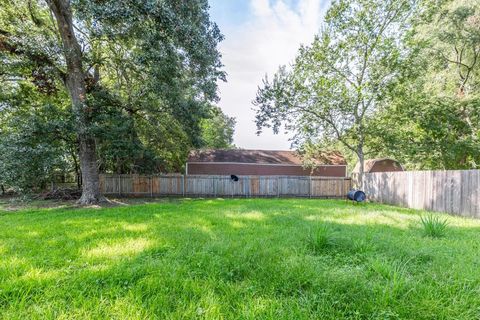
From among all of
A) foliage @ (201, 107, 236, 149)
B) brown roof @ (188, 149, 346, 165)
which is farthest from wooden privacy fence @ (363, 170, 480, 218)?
foliage @ (201, 107, 236, 149)

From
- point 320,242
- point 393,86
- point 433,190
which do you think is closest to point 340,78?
point 393,86

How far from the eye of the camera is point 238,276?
2.34 meters

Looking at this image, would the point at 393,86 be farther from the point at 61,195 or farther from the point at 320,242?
the point at 61,195

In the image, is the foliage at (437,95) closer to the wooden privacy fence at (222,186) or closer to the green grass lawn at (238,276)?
the wooden privacy fence at (222,186)

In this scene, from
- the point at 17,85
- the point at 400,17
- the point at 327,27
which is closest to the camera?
the point at 17,85

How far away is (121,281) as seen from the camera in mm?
2211

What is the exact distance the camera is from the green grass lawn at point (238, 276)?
1749 mm

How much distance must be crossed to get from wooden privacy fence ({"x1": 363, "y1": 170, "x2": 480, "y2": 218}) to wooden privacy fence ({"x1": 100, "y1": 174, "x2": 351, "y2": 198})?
3356 millimetres

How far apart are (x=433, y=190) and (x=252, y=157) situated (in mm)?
12598

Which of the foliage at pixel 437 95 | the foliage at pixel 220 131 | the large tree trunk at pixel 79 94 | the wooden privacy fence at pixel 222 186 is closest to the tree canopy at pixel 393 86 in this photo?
the foliage at pixel 437 95

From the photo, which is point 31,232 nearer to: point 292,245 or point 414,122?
point 292,245

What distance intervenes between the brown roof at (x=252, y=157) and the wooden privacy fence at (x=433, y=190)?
7.58 m

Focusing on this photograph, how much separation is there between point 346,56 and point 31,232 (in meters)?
14.8

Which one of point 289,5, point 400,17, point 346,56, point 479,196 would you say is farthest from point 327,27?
point 479,196
